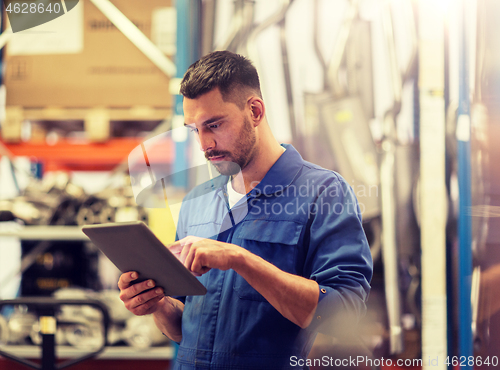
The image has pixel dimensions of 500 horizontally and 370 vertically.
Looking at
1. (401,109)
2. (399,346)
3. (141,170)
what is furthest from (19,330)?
(401,109)

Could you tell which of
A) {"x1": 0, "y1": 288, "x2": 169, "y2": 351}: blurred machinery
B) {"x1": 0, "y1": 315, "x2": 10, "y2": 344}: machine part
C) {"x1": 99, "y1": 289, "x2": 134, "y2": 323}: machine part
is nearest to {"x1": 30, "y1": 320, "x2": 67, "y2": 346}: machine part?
{"x1": 0, "y1": 288, "x2": 169, "y2": 351}: blurred machinery

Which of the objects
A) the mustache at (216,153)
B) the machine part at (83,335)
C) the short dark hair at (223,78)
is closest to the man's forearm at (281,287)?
the mustache at (216,153)

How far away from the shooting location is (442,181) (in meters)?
1.57

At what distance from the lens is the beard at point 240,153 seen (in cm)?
116

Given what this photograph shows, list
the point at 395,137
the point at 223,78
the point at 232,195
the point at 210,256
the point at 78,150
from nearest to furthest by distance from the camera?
the point at 210,256 < the point at 223,78 < the point at 232,195 < the point at 395,137 < the point at 78,150

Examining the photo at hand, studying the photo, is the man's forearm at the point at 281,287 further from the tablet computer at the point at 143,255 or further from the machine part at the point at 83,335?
the machine part at the point at 83,335

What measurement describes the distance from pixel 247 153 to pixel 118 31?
1.30 meters

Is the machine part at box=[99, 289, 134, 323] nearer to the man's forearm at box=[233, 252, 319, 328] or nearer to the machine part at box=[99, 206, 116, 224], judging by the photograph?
the machine part at box=[99, 206, 116, 224]

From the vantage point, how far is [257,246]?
1.16m

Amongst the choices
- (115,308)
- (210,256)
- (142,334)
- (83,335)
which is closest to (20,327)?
(83,335)

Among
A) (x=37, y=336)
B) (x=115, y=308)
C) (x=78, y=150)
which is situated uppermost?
(x=78, y=150)

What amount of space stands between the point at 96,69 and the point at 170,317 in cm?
142

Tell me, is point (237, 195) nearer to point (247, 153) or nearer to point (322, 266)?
point (247, 153)

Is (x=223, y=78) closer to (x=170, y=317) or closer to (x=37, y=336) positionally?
(x=170, y=317)
